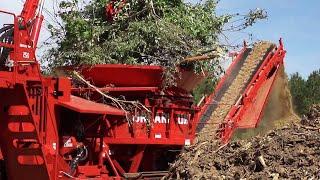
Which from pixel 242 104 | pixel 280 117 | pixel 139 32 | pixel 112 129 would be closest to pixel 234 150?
pixel 112 129

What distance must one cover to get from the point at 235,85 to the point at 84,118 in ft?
17.1

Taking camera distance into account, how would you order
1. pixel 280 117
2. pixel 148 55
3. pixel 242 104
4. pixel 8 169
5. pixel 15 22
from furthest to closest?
pixel 280 117 < pixel 242 104 < pixel 148 55 < pixel 8 169 < pixel 15 22

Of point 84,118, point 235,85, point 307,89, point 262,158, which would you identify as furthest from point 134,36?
point 307,89

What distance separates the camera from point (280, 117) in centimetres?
1239

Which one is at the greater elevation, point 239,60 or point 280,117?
point 239,60

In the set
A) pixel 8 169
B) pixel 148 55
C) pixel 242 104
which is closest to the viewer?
pixel 8 169

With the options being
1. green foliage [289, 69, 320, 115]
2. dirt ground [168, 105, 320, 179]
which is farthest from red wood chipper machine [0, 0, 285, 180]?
green foliage [289, 69, 320, 115]

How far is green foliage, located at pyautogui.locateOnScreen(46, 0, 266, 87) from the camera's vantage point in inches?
307

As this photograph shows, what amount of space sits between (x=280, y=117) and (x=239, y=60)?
1409 mm

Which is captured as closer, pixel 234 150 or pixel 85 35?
pixel 234 150

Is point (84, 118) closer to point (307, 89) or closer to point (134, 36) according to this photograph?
point (134, 36)

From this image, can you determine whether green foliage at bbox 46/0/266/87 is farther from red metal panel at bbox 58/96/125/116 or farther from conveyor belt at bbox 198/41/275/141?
conveyor belt at bbox 198/41/275/141

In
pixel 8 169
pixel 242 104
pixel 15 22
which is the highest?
pixel 15 22

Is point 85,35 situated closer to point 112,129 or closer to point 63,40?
point 63,40
